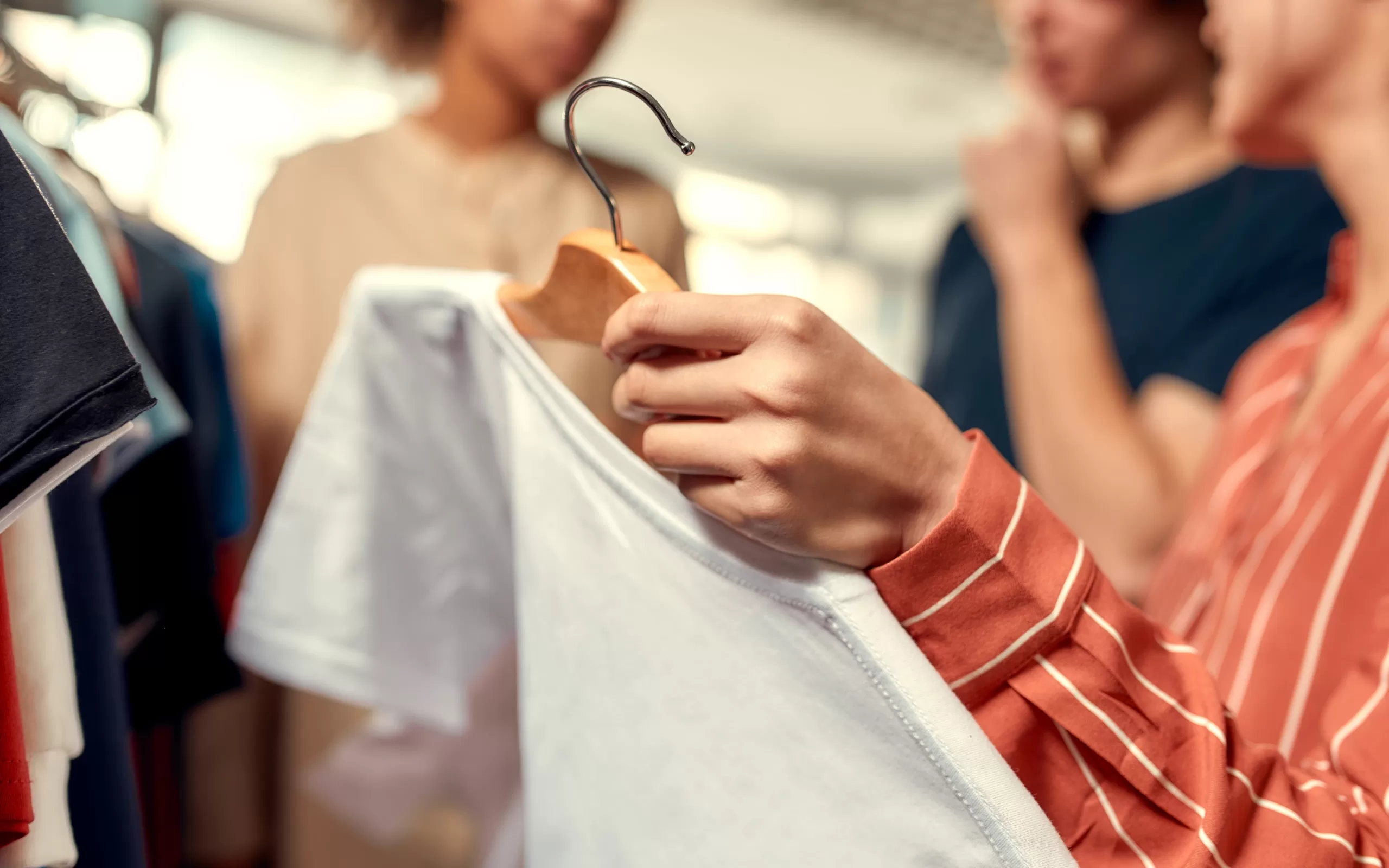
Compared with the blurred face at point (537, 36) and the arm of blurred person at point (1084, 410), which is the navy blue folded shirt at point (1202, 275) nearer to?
the arm of blurred person at point (1084, 410)

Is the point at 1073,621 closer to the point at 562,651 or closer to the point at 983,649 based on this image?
the point at 983,649

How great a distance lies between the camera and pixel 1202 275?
106 cm

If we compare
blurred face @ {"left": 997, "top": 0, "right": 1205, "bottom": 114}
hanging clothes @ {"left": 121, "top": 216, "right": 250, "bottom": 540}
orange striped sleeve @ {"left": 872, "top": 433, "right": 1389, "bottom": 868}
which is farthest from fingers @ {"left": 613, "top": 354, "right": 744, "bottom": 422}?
blurred face @ {"left": 997, "top": 0, "right": 1205, "bottom": 114}

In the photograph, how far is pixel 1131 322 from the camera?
1.13 m

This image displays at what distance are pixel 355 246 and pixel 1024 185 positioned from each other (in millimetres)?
799

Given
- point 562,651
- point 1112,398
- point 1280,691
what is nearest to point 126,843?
point 562,651

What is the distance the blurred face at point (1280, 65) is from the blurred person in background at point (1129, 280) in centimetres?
24

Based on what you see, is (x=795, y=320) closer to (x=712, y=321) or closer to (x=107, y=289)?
(x=712, y=321)

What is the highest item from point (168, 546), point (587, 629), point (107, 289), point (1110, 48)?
point (1110, 48)

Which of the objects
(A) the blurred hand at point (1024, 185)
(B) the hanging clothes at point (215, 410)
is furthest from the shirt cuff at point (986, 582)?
(A) the blurred hand at point (1024, 185)

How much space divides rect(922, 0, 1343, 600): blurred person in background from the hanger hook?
2.38 ft

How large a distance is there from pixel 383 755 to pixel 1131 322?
930 millimetres

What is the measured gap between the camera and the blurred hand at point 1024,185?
1171mm

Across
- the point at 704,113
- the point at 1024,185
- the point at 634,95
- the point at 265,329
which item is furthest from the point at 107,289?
the point at 704,113
